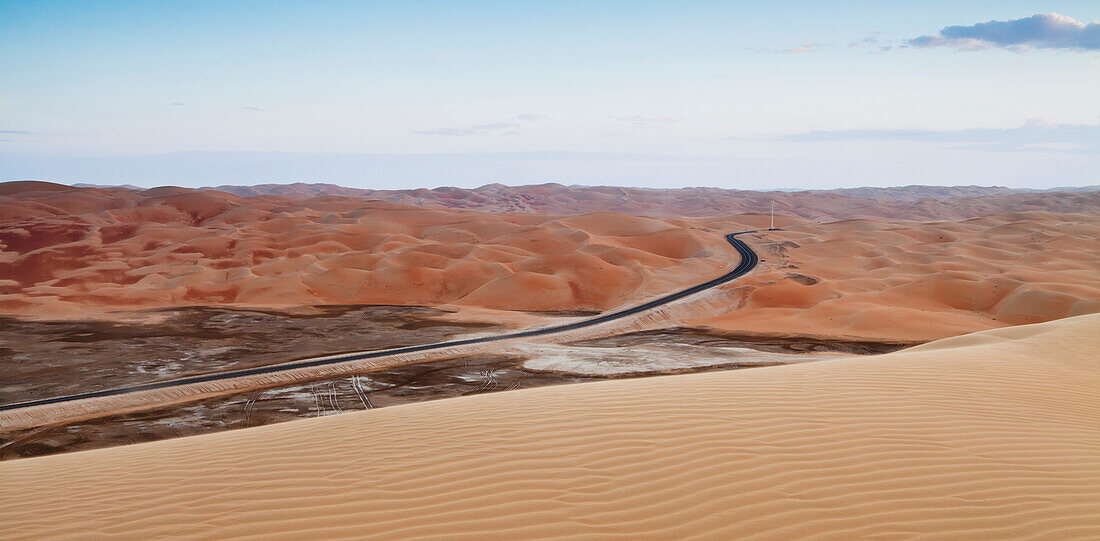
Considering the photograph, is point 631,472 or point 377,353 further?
point 377,353

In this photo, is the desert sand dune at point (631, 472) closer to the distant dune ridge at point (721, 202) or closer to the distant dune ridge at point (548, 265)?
the distant dune ridge at point (548, 265)

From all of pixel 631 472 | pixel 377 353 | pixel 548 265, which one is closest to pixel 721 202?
pixel 548 265

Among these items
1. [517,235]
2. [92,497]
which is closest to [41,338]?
[92,497]

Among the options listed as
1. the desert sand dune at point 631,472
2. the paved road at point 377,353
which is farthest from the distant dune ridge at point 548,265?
the desert sand dune at point 631,472

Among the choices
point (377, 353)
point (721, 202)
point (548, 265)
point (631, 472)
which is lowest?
point (377, 353)

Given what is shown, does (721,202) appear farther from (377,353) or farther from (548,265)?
(377,353)
